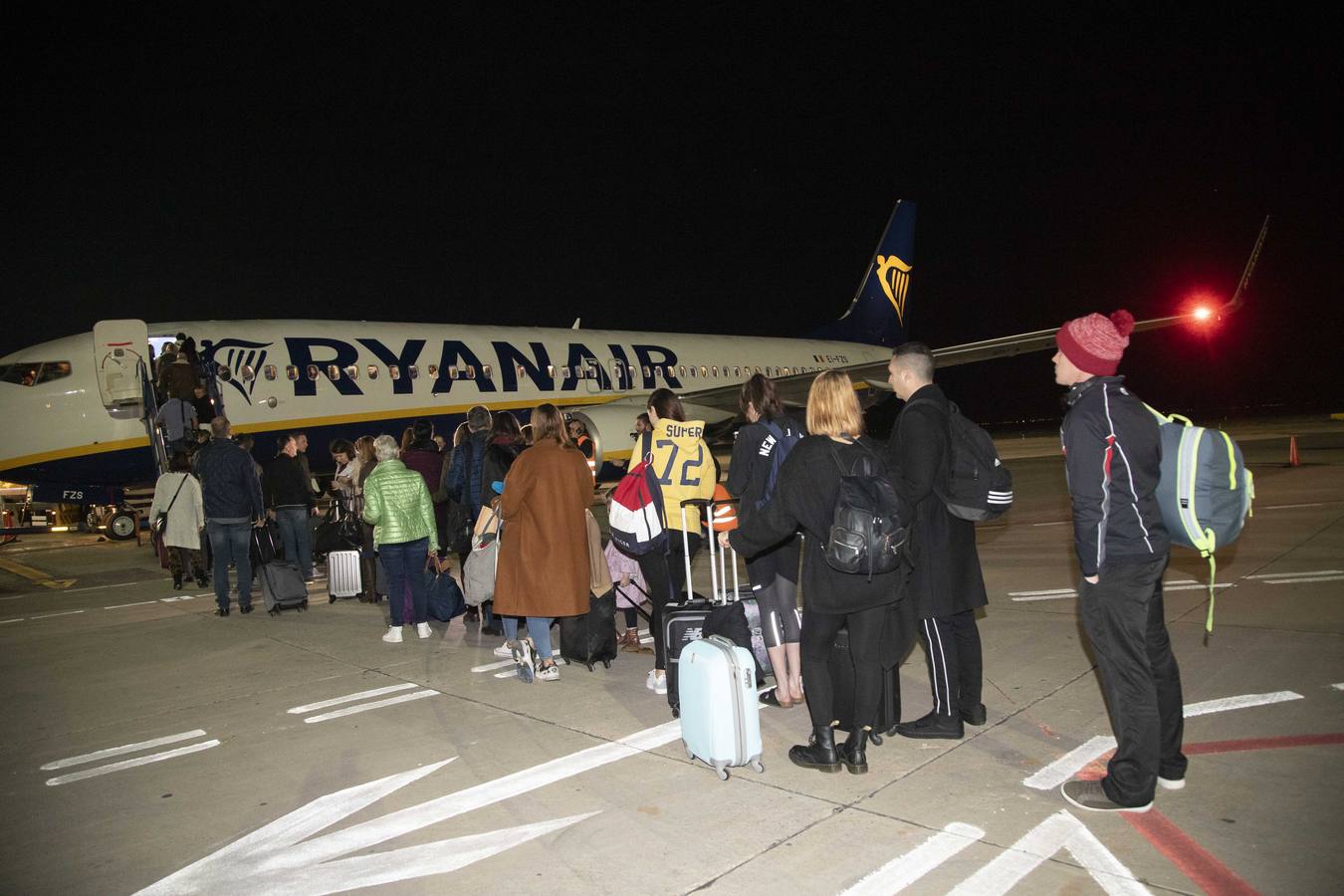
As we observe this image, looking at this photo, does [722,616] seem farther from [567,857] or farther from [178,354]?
[178,354]

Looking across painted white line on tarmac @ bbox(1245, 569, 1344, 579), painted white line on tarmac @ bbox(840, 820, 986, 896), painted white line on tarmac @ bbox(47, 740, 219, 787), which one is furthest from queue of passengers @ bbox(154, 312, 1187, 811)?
painted white line on tarmac @ bbox(1245, 569, 1344, 579)

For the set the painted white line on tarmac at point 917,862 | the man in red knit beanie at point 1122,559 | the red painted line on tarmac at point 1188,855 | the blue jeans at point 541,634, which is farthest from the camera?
the blue jeans at point 541,634

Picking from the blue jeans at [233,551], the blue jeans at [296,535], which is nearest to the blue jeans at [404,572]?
the blue jeans at [233,551]

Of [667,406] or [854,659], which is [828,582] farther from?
[667,406]

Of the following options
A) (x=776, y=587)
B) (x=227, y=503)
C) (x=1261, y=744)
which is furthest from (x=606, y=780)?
(x=227, y=503)

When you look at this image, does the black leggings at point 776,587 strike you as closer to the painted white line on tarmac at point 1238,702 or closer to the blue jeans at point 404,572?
the painted white line on tarmac at point 1238,702

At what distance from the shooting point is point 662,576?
5.30 metres

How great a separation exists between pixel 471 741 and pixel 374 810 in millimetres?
787

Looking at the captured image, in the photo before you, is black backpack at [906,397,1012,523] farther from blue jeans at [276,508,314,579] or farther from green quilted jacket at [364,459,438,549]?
blue jeans at [276,508,314,579]

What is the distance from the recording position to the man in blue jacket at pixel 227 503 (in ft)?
26.5

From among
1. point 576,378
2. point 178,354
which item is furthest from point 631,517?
point 576,378

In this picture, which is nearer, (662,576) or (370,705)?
(370,705)

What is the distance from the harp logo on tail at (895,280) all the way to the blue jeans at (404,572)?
20.1 m

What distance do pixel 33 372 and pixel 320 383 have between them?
3539 millimetres
